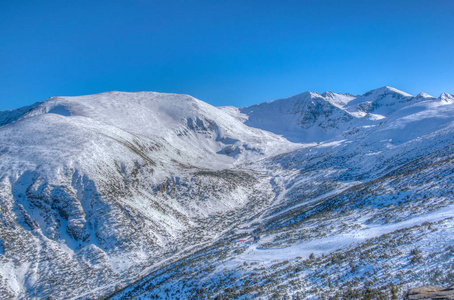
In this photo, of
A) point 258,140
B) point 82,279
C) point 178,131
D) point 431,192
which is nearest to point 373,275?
point 431,192

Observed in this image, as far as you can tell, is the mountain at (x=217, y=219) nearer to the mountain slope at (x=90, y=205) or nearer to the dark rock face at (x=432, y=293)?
the mountain slope at (x=90, y=205)

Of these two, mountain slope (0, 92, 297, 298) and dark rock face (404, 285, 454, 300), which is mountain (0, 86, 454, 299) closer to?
mountain slope (0, 92, 297, 298)

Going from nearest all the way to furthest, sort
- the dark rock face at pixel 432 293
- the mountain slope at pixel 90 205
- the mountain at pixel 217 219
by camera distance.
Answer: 1. the dark rock face at pixel 432 293
2. the mountain at pixel 217 219
3. the mountain slope at pixel 90 205

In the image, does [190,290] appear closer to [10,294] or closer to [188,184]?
[10,294]

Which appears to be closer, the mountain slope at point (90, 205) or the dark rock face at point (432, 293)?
the dark rock face at point (432, 293)

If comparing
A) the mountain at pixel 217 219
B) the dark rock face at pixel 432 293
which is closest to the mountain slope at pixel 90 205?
the mountain at pixel 217 219
